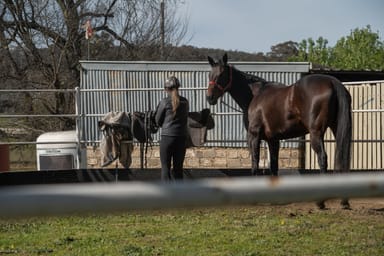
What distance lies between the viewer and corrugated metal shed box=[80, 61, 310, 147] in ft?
44.8

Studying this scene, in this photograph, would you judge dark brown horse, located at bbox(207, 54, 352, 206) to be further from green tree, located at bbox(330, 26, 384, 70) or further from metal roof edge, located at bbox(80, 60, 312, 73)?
green tree, located at bbox(330, 26, 384, 70)

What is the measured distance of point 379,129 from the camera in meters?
12.5

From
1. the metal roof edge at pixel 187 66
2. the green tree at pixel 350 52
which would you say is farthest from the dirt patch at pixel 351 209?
the green tree at pixel 350 52

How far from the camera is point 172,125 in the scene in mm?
8766

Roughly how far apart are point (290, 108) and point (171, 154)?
1.69 metres

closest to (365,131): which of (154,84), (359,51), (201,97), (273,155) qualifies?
(201,97)

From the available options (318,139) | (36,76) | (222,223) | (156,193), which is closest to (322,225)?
(222,223)

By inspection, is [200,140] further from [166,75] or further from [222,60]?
[166,75]

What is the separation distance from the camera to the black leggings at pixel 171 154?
28.9ft

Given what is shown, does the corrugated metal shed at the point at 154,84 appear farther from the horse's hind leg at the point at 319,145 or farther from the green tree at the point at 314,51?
the green tree at the point at 314,51

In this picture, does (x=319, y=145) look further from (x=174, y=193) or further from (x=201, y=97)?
(x=174, y=193)

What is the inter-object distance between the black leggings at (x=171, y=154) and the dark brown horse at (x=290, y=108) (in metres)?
1.22

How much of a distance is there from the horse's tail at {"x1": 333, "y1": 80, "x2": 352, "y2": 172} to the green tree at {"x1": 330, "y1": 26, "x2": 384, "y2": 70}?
34558 millimetres

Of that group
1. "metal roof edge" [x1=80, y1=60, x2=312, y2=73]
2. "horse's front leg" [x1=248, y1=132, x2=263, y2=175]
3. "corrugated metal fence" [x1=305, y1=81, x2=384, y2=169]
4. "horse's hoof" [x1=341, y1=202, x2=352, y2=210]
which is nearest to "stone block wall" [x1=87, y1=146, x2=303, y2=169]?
"corrugated metal fence" [x1=305, y1=81, x2=384, y2=169]
